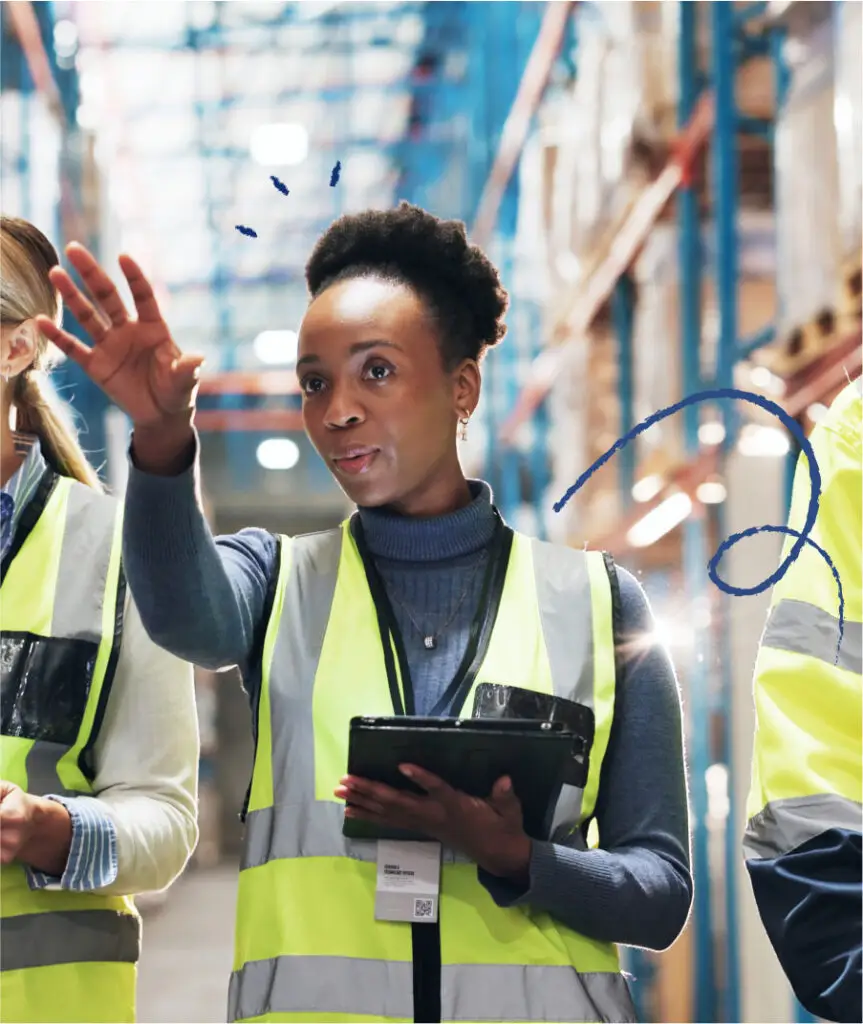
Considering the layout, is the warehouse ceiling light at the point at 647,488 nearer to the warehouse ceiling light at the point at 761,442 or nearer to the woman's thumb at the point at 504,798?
the warehouse ceiling light at the point at 761,442

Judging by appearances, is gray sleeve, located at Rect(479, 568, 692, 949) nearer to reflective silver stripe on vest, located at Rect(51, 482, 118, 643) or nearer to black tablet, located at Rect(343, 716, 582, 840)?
black tablet, located at Rect(343, 716, 582, 840)

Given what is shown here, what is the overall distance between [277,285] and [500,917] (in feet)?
5.73

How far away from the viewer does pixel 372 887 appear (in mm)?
1525

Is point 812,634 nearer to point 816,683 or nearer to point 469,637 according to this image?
point 816,683

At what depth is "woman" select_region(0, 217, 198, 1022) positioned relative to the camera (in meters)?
1.60

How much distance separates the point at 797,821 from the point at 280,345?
1148 mm

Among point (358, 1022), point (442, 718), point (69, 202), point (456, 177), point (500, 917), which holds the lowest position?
point (358, 1022)

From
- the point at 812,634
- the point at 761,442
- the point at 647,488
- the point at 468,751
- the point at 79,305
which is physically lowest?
the point at 468,751

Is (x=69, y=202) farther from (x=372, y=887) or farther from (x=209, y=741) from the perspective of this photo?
(x=209, y=741)

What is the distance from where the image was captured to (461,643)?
162cm

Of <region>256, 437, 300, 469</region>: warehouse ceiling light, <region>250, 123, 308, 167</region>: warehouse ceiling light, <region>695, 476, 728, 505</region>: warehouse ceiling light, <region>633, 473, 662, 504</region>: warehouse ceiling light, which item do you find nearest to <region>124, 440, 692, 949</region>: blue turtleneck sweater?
<region>250, 123, 308, 167</region>: warehouse ceiling light

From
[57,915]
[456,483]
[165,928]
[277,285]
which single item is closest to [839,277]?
[277,285]

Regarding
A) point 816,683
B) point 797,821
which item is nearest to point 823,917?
point 797,821

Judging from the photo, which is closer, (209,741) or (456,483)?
(456,483)
